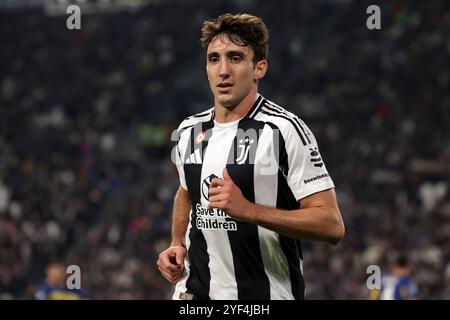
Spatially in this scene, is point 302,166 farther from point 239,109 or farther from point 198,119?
point 198,119

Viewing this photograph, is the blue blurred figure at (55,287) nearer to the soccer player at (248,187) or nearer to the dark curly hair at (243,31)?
the soccer player at (248,187)

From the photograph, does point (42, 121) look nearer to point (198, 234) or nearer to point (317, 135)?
point (317, 135)

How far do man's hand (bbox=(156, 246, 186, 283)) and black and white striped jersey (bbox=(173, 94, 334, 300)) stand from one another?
74 mm

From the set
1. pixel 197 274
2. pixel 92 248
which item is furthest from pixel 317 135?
pixel 197 274

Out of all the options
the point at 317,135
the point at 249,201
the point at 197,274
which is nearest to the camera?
the point at 249,201

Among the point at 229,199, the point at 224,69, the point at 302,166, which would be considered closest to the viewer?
the point at 229,199

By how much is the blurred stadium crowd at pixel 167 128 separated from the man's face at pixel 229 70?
9840 mm

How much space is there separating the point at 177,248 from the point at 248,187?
0.60 meters

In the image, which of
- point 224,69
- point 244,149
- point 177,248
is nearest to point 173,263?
point 177,248

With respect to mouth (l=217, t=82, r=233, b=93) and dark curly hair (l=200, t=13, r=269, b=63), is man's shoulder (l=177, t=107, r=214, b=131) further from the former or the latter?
dark curly hair (l=200, t=13, r=269, b=63)

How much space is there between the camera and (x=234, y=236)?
4.86 meters

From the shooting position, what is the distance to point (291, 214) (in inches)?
182

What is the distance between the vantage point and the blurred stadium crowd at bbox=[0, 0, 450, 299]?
17.1 meters
